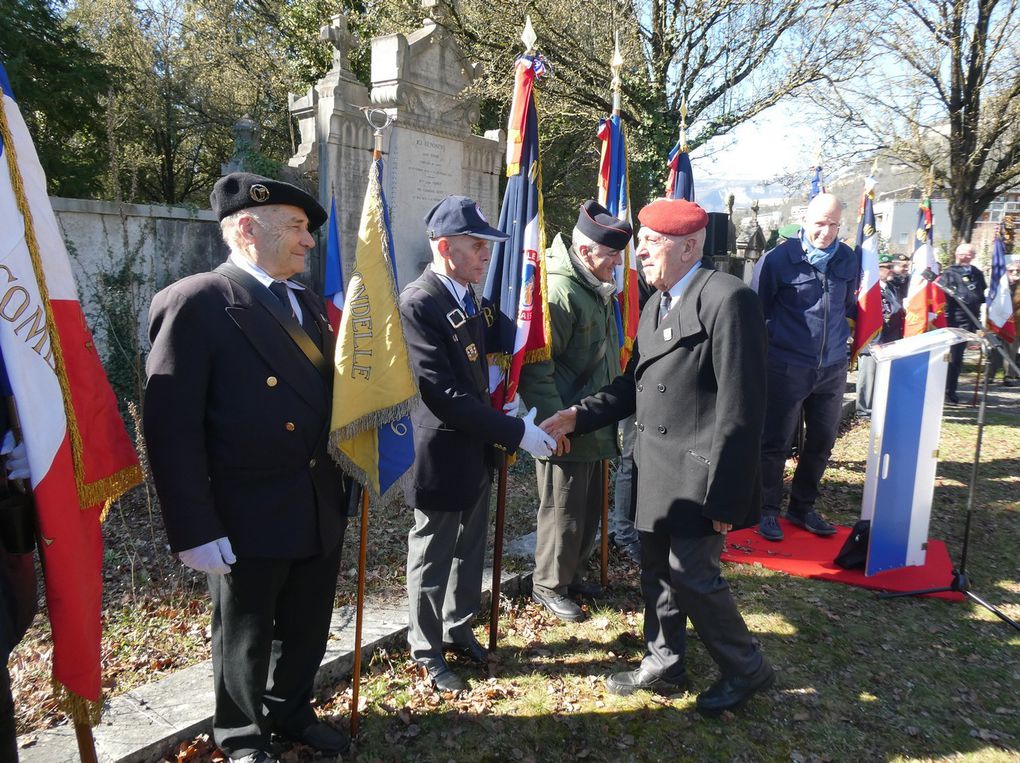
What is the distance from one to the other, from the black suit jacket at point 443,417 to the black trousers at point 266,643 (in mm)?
577

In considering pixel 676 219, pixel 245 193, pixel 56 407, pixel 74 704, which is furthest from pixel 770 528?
pixel 56 407

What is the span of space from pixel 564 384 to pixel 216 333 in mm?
2219

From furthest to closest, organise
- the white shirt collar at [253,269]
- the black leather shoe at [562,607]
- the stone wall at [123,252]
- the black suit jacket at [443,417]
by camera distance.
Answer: the stone wall at [123,252] < the black leather shoe at [562,607] < the black suit jacket at [443,417] < the white shirt collar at [253,269]

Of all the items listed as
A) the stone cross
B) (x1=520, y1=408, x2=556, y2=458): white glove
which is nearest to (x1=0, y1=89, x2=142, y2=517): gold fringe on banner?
(x1=520, y1=408, x2=556, y2=458): white glove

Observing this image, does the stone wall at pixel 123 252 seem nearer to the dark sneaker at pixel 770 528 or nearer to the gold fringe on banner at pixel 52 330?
the gold fringe on banner at pixel 52 330

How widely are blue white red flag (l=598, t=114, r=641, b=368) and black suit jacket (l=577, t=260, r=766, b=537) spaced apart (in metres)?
1.94

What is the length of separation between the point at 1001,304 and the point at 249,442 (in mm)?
12712

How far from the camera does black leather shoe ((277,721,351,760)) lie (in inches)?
110

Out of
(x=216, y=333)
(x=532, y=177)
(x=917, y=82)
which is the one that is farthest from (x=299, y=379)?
(x=917, y=82)

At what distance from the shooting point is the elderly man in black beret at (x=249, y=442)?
226cm

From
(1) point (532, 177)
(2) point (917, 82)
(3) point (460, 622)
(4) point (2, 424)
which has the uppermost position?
(2) point (917, 82)

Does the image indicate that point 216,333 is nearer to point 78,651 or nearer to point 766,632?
point 78,651

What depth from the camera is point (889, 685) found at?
347cm

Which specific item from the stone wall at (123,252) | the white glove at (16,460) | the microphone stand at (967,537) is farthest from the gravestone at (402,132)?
the white glove at (16,460)
